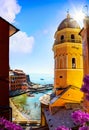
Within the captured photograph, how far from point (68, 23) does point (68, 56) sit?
324 cm

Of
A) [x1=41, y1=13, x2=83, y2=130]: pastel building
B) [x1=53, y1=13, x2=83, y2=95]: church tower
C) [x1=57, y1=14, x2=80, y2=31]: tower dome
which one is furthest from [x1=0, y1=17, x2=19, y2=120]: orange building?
[x1=57, y1=14, x2=80, y2=31]: tower dome

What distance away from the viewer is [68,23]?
24.1 meters

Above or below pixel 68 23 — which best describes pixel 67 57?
below

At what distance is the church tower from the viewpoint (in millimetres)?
23234

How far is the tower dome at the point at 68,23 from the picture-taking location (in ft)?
79.0

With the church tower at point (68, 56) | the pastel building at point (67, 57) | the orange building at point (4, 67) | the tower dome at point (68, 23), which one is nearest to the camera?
the orange building at point (4, 67)

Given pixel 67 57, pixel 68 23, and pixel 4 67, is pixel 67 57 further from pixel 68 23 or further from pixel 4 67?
pixel 4 67

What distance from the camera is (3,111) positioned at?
9039 mm

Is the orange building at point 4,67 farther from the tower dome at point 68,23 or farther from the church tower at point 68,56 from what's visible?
the tower dome at point 68,23

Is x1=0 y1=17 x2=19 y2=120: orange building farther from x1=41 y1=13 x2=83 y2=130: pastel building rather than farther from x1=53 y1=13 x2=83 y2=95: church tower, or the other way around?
x1=53 y1=13 x2=83 y2=95: church tower

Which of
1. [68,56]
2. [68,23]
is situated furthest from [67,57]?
[68,23]

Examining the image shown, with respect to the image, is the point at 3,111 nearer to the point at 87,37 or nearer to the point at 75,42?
the point at 87,37

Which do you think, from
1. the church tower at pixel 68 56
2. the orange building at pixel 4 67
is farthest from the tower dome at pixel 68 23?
the orange building at pixel 4 67

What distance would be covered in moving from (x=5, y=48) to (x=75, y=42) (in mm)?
14555
